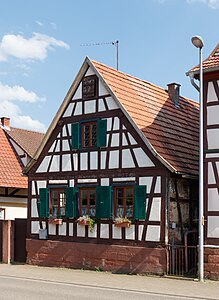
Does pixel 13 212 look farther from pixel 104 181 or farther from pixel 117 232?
pixel 117 232

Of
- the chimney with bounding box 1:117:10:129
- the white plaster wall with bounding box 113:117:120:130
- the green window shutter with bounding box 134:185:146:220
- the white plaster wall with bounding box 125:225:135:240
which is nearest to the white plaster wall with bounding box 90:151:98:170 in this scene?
the white plaster wall with bounding box 113:117:120:130

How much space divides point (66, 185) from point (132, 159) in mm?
3470

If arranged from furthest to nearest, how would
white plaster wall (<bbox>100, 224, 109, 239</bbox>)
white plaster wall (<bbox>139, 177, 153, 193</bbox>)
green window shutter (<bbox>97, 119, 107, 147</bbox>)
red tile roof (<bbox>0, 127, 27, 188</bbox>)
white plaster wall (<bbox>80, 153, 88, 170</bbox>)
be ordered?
red tile roof (<bbox>0, 127, 27, 188</bbox>), white plaster wall (<bbox>80, 153, 88, 170</bbox>), green window shutter (<bbox>97, 119, 107, 147</bbox>), white plaster wall (<bbox>100, 224, 109, 239</bbox>), white plaster wall (<bbox>139, 177, 153, 193</bbox>)

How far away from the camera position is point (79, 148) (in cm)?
2167

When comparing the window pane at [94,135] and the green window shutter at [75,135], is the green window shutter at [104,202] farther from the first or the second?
the green window shutter at [75,135]

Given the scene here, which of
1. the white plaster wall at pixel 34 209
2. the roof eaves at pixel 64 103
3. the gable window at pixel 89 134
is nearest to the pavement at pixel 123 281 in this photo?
the white plaster wall at pixel 34 209

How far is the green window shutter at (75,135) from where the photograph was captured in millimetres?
21703

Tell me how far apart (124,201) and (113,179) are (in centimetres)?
96

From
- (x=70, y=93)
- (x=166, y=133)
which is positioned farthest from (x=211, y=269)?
(x=70, y=93)

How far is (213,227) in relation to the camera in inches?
684

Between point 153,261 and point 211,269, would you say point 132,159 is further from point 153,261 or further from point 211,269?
point 211,269

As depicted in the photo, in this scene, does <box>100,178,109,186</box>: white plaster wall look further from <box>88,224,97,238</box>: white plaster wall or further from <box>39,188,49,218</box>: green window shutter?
<box>39,188,49,218</box>: green window shutter

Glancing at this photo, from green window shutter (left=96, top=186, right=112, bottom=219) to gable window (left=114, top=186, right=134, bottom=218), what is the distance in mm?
270

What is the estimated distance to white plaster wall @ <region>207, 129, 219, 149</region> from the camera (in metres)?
17.7
